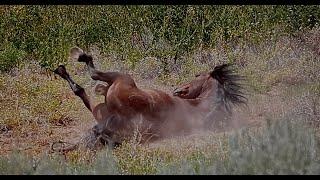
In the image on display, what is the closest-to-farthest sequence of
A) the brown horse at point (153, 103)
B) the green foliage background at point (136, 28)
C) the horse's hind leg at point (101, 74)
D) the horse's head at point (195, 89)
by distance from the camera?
the brown horse at point (153, 103) < the horse's hind leg at point (101, 74) < the horse's head at point (195, 89) < the green foliage background at point (136, 28)

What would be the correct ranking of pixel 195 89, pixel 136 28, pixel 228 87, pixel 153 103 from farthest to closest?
1. pixel 136 28
2. pixel 195 89
3. pixel 228 87
4. pixel 153 103

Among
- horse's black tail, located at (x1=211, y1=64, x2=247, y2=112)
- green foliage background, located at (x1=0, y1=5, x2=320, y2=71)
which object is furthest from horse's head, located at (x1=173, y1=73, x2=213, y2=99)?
green foliage background, located at (x1=0, y1=5, x2=320, y2=71)

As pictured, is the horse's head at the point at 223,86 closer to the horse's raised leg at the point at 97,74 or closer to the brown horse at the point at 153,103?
the brown horse at the point at 153,103

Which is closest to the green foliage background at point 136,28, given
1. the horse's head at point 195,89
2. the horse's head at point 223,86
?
the horse's head at point 195,89

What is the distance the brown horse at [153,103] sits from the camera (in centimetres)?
571

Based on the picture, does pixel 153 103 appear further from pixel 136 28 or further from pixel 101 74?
pixel 136 28

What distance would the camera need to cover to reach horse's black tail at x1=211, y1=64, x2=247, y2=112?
20.3 feet

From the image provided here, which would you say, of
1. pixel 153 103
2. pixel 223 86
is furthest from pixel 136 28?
A: pixel 153 103

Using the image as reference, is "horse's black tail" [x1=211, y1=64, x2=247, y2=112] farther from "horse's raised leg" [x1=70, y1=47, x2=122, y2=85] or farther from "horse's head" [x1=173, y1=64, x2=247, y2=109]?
"horse's raised leg" [x1=70, y1=47, x2=122, y2=85]

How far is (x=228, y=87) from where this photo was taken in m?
6.22

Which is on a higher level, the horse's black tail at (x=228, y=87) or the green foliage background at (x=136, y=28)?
the green foliage background at (x=136, y=28)

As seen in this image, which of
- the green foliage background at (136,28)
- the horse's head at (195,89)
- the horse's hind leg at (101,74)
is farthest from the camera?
the green foliage background at (136,28)

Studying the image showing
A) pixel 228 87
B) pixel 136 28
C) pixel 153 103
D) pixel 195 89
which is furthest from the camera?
pixel 136 28

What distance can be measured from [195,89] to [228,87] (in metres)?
0.37
